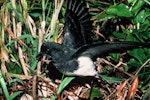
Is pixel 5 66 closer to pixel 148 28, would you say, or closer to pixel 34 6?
pixel 34 6

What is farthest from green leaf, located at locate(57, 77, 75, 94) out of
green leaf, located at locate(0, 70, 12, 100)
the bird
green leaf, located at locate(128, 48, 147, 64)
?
green leaf, located at locate(128, 48, 147, 64)

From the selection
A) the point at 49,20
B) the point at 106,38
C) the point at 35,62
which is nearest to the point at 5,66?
the point at 35,62

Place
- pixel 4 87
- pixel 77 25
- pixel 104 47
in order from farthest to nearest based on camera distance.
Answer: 1. pixel 77 25
2. pixel 4 87
3. pixel 104 47

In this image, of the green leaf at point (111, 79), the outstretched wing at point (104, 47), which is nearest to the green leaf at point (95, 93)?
the green leaf at point (111, 79)

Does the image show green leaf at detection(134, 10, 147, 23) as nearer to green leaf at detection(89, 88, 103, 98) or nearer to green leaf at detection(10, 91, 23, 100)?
green leaf at detection(89, 88, 103, 98)

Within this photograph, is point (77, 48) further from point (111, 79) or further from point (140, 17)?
point (140, 17)

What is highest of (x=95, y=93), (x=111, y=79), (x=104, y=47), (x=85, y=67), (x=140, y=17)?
(x=140, y=17)

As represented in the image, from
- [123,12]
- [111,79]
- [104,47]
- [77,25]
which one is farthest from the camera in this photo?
[77,25]

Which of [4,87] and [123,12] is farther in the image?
[123,12]

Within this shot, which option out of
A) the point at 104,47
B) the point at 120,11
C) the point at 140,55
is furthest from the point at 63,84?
the point at 120,11
